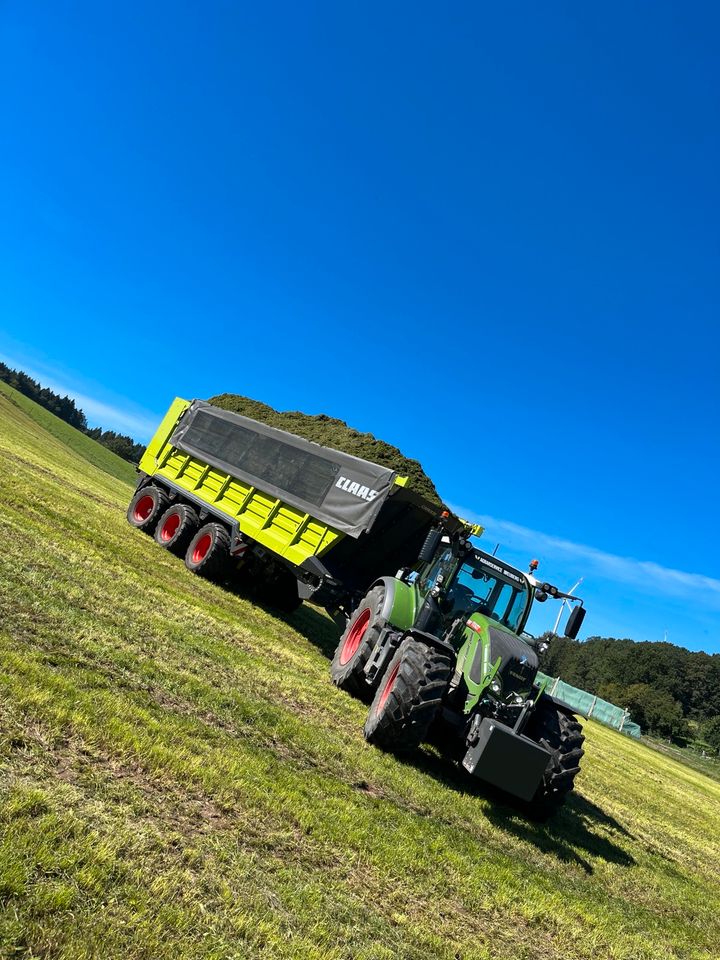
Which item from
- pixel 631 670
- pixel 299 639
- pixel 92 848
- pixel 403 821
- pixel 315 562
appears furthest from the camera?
pixel 631 670

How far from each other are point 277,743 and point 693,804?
510 inches

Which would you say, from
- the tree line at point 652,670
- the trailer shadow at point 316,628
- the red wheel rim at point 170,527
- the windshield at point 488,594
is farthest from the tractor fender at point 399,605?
the tree line at point 652,670

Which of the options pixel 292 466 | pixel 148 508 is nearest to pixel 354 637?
pixel 292 466

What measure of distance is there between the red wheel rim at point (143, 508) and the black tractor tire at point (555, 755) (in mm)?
10191

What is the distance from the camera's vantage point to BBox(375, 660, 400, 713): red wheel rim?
6.09 m

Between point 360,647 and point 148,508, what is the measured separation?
8.42m

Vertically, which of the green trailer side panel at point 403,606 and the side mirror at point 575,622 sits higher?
the side mirror at point 575,622

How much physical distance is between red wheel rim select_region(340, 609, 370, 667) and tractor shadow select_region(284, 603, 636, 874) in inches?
67.6

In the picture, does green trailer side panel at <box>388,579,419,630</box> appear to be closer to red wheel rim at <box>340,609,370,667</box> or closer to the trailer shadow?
red wheel rim at <box>340,609,370,667</box>

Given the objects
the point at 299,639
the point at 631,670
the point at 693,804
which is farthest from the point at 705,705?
the point at 299,639

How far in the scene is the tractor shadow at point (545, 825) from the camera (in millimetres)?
5793

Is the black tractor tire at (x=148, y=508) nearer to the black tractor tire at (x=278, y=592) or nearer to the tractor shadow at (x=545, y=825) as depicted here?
the black tractor tire at (x=278, y=592)

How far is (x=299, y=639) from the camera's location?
10.2 metres

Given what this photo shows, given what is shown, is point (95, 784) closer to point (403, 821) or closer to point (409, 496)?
point (403, 821)
